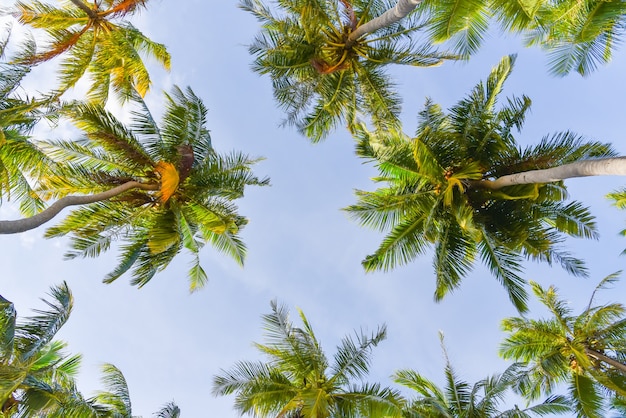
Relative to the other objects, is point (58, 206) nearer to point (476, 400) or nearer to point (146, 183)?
point (146, 183)

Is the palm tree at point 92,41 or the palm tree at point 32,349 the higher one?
the palm tree at point 92,41

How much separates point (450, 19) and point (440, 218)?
496 centimetres

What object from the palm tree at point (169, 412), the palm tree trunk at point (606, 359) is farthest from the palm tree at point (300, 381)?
the palm tree trunk at point (606, 359)

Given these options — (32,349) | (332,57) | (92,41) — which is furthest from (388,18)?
(32,349)

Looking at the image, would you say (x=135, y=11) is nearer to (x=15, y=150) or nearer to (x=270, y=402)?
(x=15, y=150)

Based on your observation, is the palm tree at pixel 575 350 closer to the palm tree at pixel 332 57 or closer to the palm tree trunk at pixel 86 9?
the palm tree at pixel 332 57

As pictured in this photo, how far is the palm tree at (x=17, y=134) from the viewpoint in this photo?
1105cm

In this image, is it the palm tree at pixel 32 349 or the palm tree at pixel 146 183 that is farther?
the palm tree at pixel 146 183

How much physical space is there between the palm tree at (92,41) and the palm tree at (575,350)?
1329 cm

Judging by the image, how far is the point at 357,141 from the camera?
13.4 metres

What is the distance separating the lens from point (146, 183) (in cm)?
1233

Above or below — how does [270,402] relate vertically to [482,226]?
below

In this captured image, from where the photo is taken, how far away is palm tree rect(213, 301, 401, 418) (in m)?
11.5

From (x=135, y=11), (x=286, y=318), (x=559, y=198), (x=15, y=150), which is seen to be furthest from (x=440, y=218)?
(x=15, y=150)
